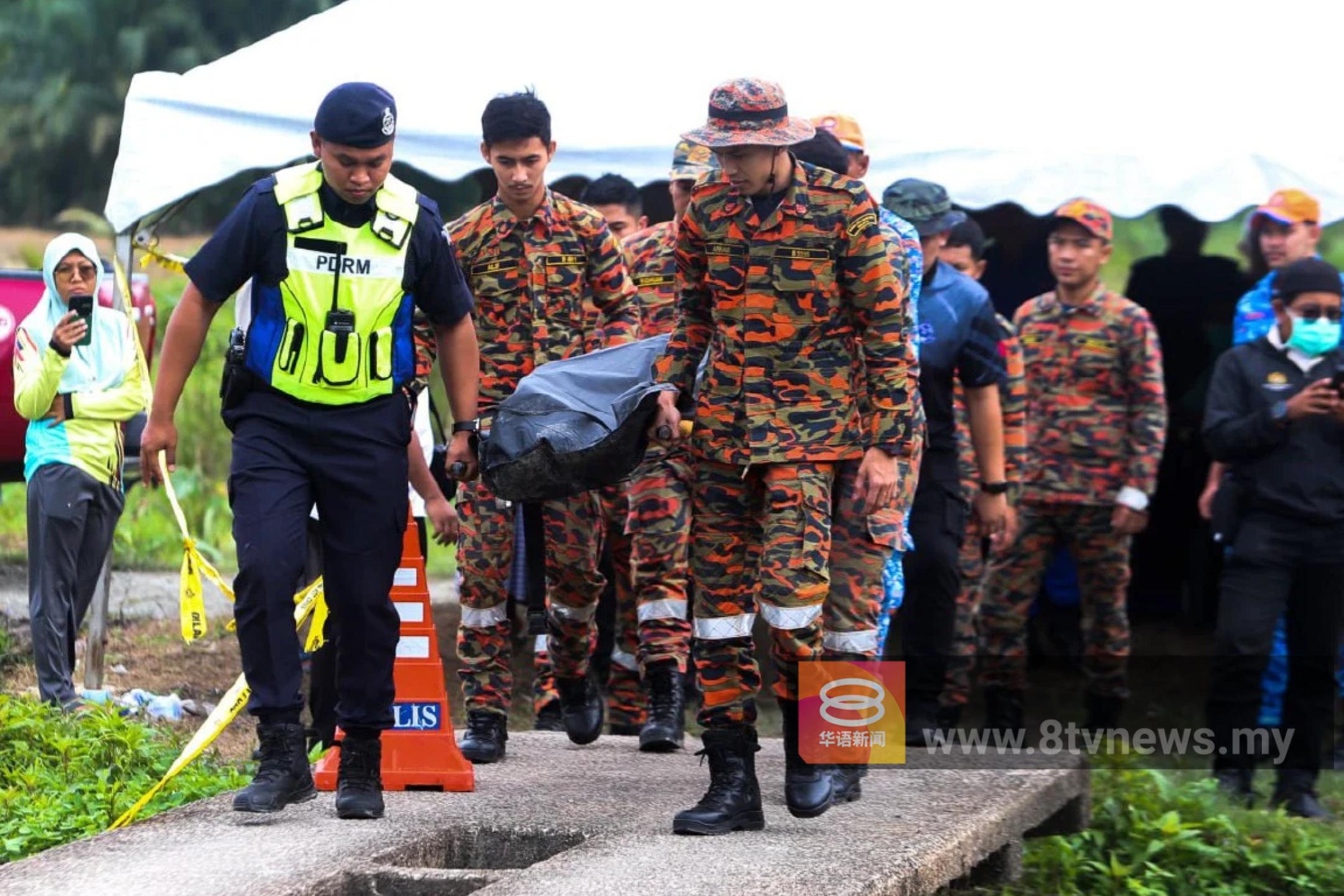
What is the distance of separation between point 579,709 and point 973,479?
2.64 metres

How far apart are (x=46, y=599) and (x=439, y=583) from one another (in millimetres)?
5564

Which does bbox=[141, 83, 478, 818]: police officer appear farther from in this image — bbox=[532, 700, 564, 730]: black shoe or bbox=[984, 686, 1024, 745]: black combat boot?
bbox=[984, 686, 1024, 745]: black combat boot

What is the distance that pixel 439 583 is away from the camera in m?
13.2

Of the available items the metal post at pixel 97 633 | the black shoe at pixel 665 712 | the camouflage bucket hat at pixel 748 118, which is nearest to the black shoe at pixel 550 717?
the black shoe at pixel 665 712

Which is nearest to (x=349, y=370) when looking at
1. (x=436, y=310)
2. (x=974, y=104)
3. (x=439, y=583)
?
(x=436, y=310)

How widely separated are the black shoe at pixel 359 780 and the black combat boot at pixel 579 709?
137 centimetres

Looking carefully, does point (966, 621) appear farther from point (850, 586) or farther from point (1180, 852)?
point (850, 586)

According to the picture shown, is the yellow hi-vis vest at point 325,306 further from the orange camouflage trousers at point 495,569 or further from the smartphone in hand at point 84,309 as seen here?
the smartphone in hand at point 84,309

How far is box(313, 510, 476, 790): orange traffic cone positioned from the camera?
5.86 meters

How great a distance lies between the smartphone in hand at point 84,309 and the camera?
25.8ft

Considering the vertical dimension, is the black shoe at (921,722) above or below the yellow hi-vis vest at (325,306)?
below

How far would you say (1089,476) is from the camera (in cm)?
829

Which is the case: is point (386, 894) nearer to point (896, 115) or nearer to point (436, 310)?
point (436, 310)

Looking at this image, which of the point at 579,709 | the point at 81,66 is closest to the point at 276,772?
the point at 579,709
